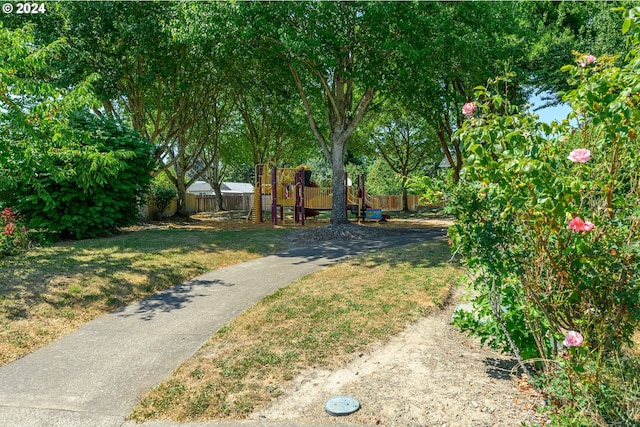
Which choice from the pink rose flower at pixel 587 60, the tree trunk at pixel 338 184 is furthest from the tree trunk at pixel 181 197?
the pink rose flower at pixel 587 60

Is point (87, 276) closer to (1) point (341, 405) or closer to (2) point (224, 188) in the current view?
(1) point (341, 405)

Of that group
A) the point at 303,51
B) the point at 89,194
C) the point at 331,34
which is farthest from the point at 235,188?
the point at 331,34

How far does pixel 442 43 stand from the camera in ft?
43.1

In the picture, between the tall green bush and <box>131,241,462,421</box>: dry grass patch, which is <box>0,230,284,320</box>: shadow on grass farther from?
the tall green bush

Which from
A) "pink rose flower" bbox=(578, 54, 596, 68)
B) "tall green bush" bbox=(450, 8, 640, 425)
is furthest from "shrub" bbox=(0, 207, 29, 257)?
"pink rose flower" bbox=(578, 54, 596, 68)

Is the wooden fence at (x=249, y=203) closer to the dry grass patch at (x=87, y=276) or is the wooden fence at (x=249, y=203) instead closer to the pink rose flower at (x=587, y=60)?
the dry grass patch at (x=87, y=276)

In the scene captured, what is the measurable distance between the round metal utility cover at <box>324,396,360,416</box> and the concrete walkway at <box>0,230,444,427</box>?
0.41m

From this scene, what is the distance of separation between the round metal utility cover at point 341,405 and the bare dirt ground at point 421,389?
0.04m

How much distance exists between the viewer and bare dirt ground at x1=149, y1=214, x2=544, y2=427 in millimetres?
3531

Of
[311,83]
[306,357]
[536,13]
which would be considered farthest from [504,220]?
[536,13]

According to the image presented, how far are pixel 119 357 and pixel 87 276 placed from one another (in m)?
3.51

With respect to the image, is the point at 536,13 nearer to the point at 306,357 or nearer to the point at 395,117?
the point at 395,117

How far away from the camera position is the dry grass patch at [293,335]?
3.96m

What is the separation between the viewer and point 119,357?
4.98 metres
